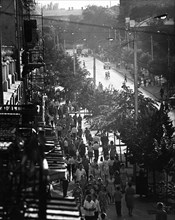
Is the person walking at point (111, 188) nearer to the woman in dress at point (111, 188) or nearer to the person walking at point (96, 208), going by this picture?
the woman in dress at point (111, 188)

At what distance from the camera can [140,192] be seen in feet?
80.9

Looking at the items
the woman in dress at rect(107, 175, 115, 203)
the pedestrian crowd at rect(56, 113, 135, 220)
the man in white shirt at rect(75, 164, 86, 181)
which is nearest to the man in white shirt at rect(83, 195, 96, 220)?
the pedestrian crowd at rect(56, 113, 135, 220)

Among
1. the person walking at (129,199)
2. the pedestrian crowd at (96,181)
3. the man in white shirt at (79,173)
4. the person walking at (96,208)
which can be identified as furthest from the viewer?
the man in white shirt at (79,173)

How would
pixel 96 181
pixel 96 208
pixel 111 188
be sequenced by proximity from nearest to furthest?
pixel 96 208, pixel 96 181, pixel 111 188

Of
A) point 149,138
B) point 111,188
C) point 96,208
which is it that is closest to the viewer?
point 96,208

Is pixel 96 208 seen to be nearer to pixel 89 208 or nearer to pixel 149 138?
pixel 89 208

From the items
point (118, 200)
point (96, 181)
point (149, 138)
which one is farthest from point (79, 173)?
point (118, 200)

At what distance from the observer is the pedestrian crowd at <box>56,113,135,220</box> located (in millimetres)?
20156

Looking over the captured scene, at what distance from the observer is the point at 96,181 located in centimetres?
2328

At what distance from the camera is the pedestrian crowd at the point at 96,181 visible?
20.2m

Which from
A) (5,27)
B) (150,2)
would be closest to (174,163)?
(5,27)

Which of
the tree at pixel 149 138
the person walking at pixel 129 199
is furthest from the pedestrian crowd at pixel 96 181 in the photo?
the tree at pixel 149 138

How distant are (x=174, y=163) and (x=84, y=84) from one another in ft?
122

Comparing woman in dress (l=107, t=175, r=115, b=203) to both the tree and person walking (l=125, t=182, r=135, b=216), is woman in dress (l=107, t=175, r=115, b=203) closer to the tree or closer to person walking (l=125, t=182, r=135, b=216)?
the tree
